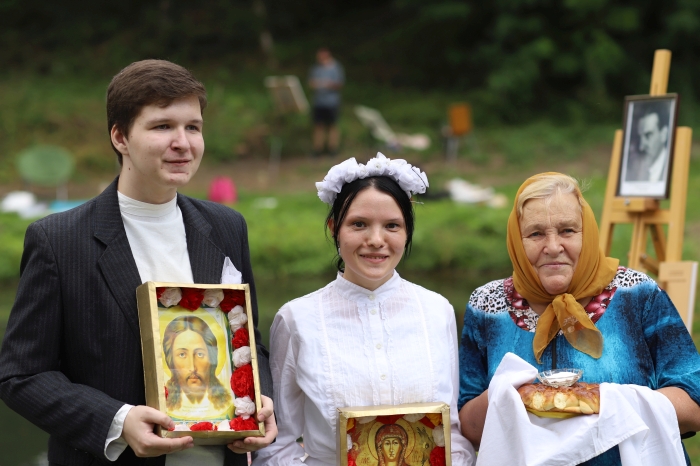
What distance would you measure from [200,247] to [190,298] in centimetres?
25

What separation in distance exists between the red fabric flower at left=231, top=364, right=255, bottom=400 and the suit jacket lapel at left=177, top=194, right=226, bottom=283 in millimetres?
321

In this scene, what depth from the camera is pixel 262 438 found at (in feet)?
8.64

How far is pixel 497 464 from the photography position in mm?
2820

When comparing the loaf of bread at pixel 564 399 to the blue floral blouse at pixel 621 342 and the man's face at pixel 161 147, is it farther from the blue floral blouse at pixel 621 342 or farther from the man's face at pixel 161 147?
the man's face at pixel 161 147

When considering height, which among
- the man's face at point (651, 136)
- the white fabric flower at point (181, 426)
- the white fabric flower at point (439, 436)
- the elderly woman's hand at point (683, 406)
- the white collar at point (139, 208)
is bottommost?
the white fabric flower at point (439, 436)

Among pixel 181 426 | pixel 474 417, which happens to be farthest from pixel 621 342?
pixel 181 426

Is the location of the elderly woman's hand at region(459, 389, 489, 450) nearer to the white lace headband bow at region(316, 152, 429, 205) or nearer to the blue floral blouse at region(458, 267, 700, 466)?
the blue floral blouse at region(458, 267, 700, 466)

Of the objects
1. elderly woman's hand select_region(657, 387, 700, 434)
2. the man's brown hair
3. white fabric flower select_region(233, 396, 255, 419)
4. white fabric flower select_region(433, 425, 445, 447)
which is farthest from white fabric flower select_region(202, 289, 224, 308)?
elderly woman's hand select_region(657, 387, 700, 434)

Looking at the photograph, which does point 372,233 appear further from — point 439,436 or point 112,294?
point 112,294

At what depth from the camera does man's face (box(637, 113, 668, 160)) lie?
5.52m

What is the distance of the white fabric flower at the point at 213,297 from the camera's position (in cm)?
271

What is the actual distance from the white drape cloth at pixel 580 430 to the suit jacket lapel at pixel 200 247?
0.95m

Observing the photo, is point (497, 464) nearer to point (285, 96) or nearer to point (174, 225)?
point (174, 225)

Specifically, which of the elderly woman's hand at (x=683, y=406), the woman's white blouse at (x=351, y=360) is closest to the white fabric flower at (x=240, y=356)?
the woman's white blouse at (x=351, y=360)
